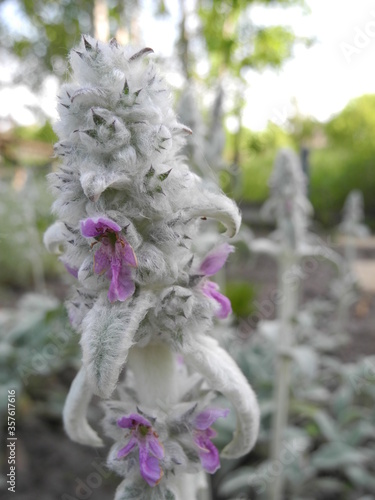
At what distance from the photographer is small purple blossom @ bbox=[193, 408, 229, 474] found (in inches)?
32.3

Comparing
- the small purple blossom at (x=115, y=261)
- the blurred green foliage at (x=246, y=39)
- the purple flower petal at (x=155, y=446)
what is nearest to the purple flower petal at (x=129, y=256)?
the small purple blossom at (x=115, y=261)

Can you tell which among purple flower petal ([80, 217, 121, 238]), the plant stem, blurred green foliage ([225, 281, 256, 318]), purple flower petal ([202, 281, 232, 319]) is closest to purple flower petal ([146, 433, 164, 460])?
purple flower petal ([202, 281, 232, 319])

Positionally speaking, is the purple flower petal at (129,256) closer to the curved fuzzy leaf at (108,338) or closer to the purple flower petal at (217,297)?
the curved fuzzy leaf at (108,338)

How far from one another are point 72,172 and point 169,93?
0.21 metres

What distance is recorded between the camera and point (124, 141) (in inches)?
27.6

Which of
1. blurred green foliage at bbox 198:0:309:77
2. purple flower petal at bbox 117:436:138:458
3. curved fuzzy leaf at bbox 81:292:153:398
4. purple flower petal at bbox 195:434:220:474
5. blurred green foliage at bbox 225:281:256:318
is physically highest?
blurred green foliage at bbox 198:0:309:77

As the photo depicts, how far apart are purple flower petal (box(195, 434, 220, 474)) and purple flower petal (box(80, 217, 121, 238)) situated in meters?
0.42

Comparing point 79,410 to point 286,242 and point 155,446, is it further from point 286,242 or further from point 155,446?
point 286,242

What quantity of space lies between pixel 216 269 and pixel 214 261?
0.02 metres

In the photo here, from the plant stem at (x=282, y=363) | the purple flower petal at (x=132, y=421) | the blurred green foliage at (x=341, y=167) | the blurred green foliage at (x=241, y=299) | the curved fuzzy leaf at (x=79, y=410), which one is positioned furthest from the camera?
the blurred green foliage at (x=341, y=167)

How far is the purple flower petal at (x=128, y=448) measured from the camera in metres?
0.79

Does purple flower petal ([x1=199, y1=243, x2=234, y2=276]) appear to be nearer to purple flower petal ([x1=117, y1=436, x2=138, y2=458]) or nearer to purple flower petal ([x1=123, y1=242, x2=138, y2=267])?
purple flower petal ([x1=123, y1=242, x2=138, y2=267])

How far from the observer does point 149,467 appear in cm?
77

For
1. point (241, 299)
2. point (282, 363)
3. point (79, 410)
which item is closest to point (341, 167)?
point (241, 299)
